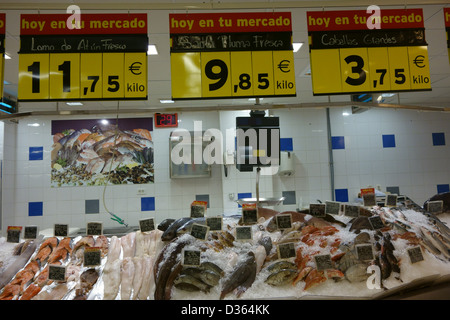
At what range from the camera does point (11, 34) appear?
3953mm

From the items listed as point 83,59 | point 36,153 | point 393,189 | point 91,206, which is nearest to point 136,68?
point 83,59

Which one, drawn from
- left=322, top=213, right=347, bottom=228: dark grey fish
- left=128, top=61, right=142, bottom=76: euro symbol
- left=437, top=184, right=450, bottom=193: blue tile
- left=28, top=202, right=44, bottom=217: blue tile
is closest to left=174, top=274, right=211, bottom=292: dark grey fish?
left=322, top=213, right=347, bottom=228: dark grey fish

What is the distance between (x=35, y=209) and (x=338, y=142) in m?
7.84

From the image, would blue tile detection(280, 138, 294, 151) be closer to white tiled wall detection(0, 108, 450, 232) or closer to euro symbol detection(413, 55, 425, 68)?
white tiled wall detection(0, 108, 450, 232)

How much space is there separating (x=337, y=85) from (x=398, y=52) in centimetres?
72

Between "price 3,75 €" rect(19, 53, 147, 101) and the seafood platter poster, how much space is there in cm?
463

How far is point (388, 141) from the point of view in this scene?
7840 millimetres

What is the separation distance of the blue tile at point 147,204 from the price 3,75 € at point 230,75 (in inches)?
204

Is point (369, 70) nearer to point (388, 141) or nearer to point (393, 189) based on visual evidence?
point (388, 141)

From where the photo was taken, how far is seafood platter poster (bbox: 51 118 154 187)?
7.33 meters

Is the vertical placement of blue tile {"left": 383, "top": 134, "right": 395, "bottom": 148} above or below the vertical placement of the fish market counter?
above

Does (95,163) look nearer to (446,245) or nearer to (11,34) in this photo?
(11,34)

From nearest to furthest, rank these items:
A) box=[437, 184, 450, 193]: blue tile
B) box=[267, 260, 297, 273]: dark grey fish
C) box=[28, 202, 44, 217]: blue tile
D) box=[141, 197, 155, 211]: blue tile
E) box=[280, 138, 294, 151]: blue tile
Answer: box=[267, 260, 297, 273]: dark grey fish → box=[28, 202, 44, 217]: blue tile → box=[141, 197, 155, 211]: blue tile → box=[280, 138, 294, 151]: blue tile → box=[437, 184, 450, 193]: blue tile
